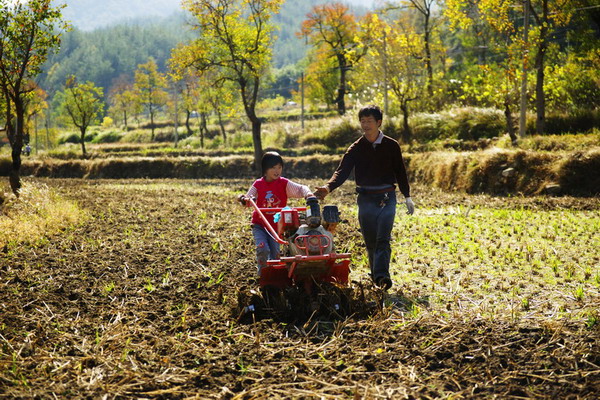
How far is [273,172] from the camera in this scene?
6402 mm

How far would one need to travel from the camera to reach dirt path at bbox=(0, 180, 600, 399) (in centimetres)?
403

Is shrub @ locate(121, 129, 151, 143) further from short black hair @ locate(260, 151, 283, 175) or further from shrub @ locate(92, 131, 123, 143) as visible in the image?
short black hair @ locate(260, 151, 283, 175)

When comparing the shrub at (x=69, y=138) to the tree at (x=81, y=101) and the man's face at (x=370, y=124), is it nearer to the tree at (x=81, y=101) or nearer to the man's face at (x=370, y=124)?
the tree at (x=81, y=101)

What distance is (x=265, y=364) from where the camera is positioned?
4523 millimetres

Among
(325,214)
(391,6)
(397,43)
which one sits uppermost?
→ (391,6)

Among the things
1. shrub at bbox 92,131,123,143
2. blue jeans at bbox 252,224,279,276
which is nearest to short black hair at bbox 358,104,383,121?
blue jeans at bbox 252,224,279,276

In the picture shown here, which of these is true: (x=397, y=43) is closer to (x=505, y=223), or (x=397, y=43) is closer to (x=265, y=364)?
(x=505, y=223)

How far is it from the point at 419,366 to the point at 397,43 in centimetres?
2703

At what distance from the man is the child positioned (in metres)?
0.54

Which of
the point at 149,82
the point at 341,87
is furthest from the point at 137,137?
the point at 341,87

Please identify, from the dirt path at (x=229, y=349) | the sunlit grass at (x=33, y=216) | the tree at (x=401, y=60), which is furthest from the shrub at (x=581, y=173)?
the tree at (x=401, y=60)

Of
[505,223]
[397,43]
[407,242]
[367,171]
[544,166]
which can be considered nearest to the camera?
[367,171]

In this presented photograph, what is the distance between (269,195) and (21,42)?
39.2 feet

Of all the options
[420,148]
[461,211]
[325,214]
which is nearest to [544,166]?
[461,211]
